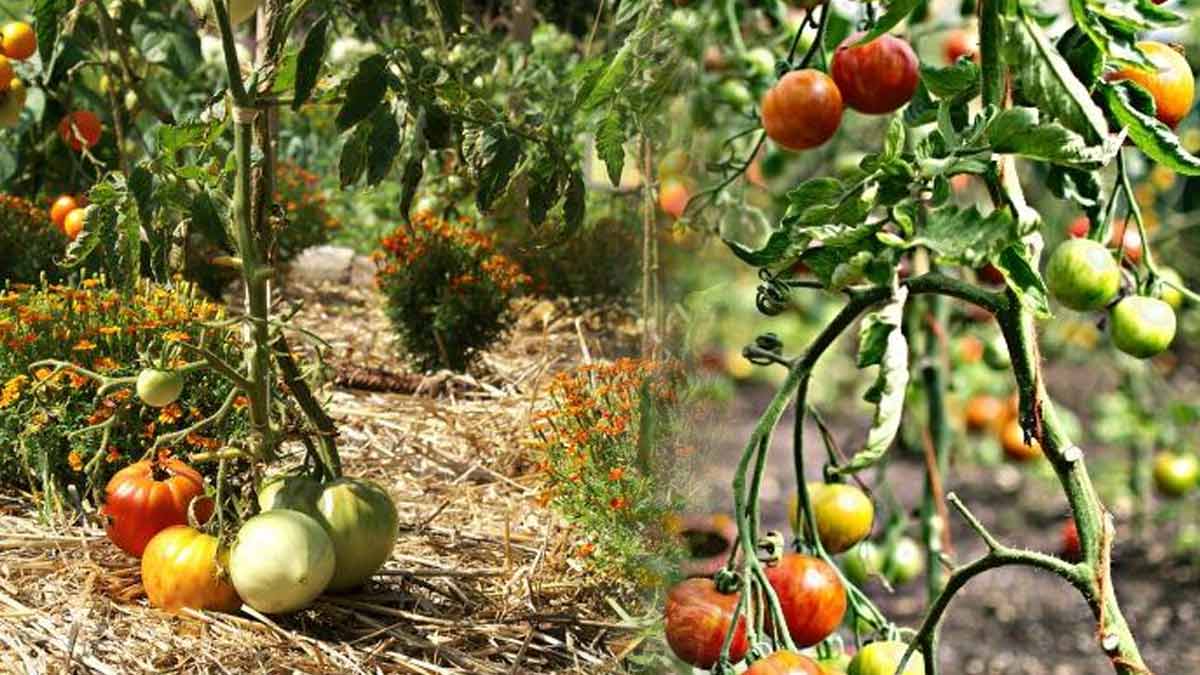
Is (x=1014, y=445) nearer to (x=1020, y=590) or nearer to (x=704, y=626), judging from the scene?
(x=1020, y=590)

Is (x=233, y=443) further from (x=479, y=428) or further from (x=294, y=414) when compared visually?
(x=479, y=428)

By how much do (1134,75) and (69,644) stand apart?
105 cm

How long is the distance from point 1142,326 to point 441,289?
6.98 ft

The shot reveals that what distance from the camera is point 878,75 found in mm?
843

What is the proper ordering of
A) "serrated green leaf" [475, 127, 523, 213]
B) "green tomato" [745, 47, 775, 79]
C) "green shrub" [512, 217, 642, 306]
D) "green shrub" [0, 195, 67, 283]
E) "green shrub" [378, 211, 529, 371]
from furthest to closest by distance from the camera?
"green shrub" [512, 217, 642, 306]
"green shrub" [378, 211, 529, 371]
"green shrub" [0, 195, 67, 283]
"green tomato" [745, 47, 775, 79]
"serrated green leaf" [475, 127, 523, 213]

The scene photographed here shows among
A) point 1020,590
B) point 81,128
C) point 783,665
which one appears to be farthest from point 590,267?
point 783,665

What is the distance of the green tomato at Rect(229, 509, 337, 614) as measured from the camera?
124 centimetres

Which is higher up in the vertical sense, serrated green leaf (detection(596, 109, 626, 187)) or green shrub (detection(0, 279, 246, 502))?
serrated green leaf (detection(596, 109, 626, 187))

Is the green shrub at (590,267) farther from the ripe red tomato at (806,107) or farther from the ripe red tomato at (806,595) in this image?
the ripe red tomato at (806,595)

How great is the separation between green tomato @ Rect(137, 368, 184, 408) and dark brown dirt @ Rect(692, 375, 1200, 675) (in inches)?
24.0

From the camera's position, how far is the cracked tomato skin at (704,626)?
639 mm

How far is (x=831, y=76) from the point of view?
91 centimetres

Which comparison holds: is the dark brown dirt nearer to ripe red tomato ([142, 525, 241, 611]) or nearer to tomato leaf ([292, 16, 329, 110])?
ripe red tomato ([142, 525, 241, 611])

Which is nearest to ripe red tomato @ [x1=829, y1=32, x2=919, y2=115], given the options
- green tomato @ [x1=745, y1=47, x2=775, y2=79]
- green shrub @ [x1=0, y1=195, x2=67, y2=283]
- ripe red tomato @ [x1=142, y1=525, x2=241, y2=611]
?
green tomato @ [x1=745, y1=47, x2=775, y2=79]
